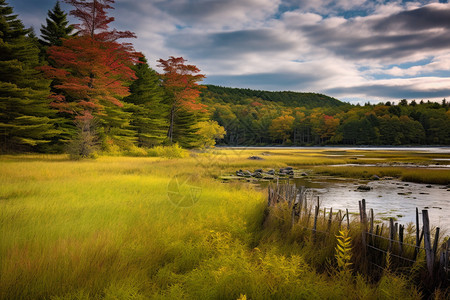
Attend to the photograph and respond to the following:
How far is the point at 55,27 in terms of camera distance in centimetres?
3091

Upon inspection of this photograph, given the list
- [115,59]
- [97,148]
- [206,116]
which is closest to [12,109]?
[97,148]

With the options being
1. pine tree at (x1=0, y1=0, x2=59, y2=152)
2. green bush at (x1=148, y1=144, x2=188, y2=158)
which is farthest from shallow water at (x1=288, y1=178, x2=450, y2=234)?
pine tree at (x1=0, y1=0, x2=59, y2=152)

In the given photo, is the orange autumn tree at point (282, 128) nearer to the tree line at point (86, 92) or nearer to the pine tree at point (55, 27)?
the tree line at point (86, 92)

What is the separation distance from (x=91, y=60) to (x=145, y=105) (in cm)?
1190

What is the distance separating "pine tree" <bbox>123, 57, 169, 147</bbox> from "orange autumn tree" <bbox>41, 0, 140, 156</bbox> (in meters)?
8.67

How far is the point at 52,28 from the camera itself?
31.2 m

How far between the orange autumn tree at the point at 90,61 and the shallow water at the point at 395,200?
21083 mm

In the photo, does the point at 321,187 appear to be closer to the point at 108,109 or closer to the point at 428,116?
the point at 108,109

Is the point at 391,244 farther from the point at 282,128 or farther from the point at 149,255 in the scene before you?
the point at 282,128

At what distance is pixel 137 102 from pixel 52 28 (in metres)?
12.7

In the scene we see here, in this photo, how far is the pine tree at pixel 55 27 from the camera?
30.9 metres

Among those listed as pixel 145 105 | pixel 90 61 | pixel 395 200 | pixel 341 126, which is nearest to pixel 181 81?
pixel 145 105

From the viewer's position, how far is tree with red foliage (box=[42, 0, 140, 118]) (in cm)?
2320

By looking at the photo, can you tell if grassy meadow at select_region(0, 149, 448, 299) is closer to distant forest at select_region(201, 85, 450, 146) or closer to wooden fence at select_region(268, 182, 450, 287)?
wooden fence at select_region(268, 182, 450, 287)
